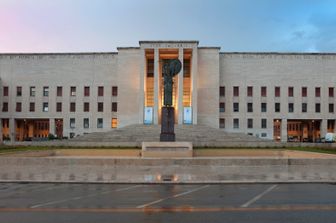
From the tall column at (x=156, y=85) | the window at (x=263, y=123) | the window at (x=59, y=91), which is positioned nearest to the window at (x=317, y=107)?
the window at (x=263, y=123)

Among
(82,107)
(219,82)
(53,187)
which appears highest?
(219,82)

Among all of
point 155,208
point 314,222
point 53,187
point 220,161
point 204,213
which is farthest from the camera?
point 220,161

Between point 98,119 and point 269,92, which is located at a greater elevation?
point 269,92

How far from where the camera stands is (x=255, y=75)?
73.2m

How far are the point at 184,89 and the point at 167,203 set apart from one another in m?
60.1

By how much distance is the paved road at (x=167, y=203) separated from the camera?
916 centimetres

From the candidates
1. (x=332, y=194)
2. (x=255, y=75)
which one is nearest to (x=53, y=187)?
(x=332, y=194)

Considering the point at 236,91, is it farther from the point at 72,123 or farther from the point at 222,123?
the point at 72,123

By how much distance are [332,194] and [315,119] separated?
6448 centimetres

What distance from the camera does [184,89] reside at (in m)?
70.9

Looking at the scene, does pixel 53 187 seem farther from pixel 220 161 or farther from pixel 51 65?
pixel 51 65

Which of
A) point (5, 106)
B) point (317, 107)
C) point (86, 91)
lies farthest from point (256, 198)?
point (5, 106)

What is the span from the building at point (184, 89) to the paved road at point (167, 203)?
54859 mm

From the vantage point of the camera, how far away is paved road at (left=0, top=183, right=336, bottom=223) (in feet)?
30.0
